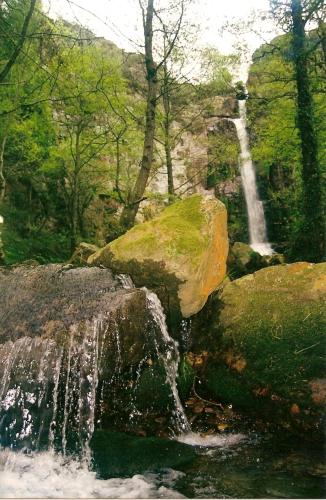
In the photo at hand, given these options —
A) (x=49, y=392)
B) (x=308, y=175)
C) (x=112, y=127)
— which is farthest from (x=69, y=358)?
(x=112, y=127)

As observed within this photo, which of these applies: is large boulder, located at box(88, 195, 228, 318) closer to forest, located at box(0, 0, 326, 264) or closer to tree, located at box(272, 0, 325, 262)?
forest, located at box(0, 0, 326, 264)

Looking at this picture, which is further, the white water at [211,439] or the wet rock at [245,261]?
the wet rock at [245,261]

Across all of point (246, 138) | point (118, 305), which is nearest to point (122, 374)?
point (118, 305)

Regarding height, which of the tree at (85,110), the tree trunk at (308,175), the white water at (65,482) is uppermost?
the tree at (85,110)

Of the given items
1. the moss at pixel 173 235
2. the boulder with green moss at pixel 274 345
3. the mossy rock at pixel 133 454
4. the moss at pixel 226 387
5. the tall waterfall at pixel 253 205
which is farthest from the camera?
the tall waterfall at pixel 253 205

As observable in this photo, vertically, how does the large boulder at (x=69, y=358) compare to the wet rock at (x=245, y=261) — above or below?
below

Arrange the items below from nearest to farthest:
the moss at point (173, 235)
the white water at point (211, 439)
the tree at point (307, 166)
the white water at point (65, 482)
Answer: the white water at point (65, 482), the white water at point (211, 439), the moss at point (173, 235), the tree at point (307, 166)

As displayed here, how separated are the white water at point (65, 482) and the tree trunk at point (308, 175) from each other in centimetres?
807

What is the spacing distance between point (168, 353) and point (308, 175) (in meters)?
7.37

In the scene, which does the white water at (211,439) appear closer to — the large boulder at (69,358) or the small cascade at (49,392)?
the large boulder at (69,358)

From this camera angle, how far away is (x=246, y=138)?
26938 millimetres

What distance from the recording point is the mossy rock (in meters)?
3.93

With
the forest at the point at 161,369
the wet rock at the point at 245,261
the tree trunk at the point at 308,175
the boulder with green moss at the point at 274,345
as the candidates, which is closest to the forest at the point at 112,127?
the tree trunk at the point at 308,175

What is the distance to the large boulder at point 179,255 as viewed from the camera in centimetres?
595
